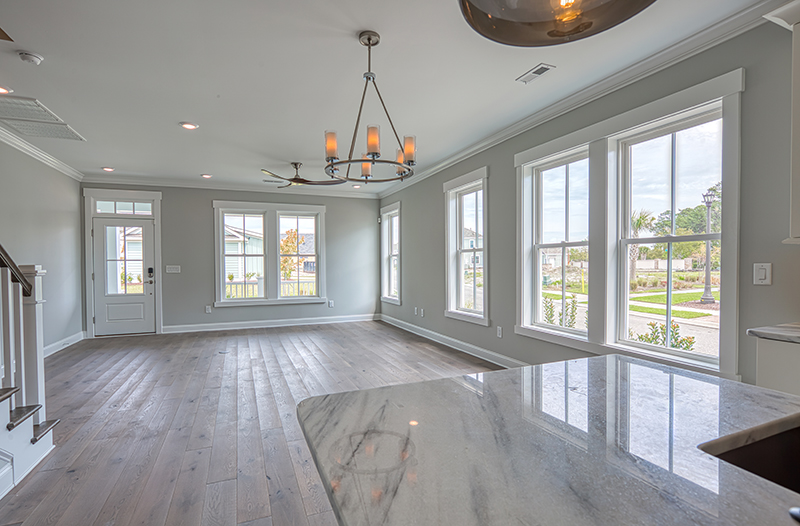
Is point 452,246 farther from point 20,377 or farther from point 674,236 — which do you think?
point 20,377

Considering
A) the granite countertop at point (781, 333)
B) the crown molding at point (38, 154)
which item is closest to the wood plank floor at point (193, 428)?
the granite countertop at point (781, 333)

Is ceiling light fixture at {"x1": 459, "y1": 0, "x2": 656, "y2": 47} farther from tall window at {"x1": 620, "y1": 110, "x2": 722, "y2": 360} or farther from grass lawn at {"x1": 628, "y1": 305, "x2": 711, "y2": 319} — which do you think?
grass lawn at {"x1": 628, "y1": 305, "x2": 711, "y2": 319}

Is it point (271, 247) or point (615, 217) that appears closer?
point (615, 217)

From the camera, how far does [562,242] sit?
11.9 ft

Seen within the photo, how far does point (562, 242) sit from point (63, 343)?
21.5ft

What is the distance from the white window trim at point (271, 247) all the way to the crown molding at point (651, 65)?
3909mm

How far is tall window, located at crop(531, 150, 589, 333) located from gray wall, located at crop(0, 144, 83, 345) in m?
5.55

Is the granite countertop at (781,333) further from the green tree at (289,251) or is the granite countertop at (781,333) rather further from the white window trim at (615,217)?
the green tree at (289,251)

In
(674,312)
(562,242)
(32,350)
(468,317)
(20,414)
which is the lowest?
(20,414)

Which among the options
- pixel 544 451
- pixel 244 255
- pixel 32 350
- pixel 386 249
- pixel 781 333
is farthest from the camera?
pixel 386 249

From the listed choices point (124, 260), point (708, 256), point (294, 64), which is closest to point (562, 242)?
point (708, 256)

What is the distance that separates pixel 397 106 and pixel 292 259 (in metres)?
4.47

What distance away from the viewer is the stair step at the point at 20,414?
2082mm

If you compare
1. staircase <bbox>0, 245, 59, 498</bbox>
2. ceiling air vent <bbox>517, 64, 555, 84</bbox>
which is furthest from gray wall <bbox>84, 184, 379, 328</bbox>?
ceiling air vent <bbox>517, 64, 555, 84</bbox>
